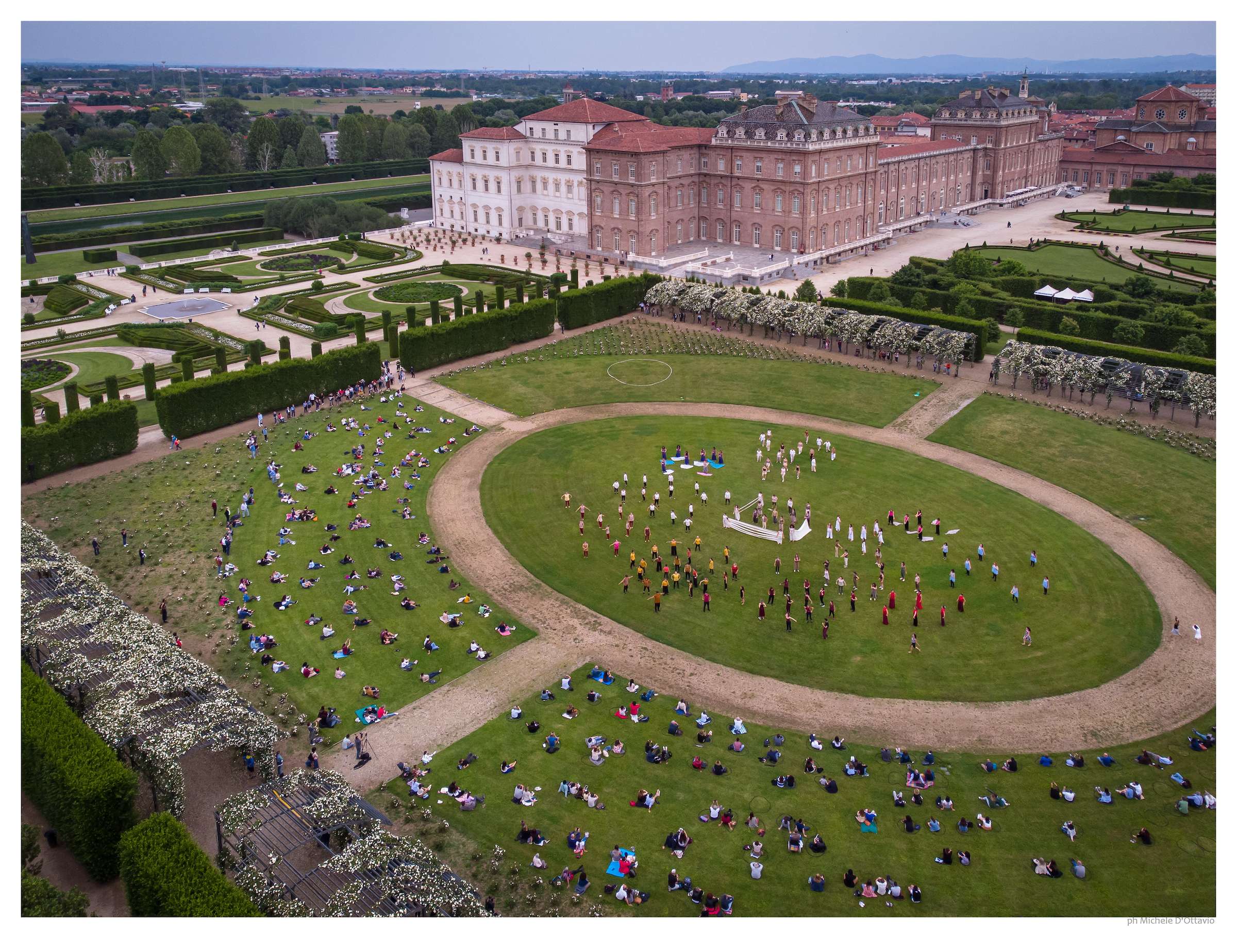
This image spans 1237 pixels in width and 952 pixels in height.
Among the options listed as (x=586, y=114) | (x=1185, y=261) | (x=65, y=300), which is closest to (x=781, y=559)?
(x=65, y=300)

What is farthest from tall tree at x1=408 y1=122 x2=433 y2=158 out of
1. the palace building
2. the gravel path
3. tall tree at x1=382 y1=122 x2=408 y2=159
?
the gravel path

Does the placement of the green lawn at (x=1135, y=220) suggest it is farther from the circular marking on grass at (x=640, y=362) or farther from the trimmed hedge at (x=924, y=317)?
the circular marking on grass at (x=640, y=362)

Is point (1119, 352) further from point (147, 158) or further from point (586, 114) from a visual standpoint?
point (147, 158)

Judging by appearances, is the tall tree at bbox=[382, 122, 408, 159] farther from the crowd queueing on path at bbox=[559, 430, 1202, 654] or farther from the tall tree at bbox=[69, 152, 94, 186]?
the crowd queueing on path at bbox=[559, 430, 1202, 654]

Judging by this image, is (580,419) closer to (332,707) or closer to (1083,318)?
(332,707)

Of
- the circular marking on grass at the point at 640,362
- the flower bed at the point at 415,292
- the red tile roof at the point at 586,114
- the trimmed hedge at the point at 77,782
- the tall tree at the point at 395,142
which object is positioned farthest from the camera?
the tall tree at the point at 395,142

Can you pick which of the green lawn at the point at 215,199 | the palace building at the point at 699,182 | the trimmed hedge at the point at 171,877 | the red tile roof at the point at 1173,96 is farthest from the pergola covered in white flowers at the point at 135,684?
the red tile roof at the point at 1173,96
